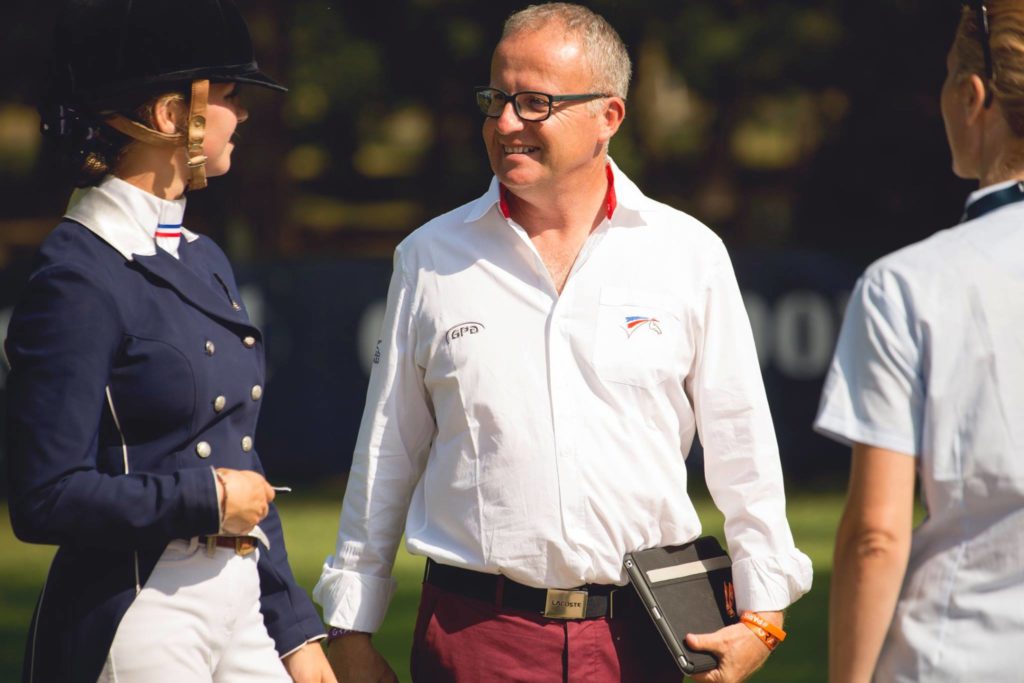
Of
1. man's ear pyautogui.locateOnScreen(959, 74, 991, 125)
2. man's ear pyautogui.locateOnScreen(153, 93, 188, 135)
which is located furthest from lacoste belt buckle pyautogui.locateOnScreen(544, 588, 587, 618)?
man's ear pyautogui.locateOnScreen(959, 74, 991, 125)

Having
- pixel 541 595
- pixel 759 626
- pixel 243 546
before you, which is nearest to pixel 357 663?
pixel 541 595

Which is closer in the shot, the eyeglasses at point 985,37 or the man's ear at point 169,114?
the eyeglasses at point 985,37

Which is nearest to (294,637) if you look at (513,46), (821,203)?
(513,46)

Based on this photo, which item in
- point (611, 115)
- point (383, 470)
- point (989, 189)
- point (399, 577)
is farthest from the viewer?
point (399, 577)

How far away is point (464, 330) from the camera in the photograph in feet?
13.0

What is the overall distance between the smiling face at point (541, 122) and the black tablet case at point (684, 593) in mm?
1013

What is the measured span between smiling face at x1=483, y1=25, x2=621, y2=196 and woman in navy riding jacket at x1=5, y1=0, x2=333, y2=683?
0.79 meters

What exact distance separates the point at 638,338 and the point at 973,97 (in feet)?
4.12

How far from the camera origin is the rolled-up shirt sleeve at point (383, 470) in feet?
13.2

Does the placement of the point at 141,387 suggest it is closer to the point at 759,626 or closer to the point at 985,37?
the point at 759,626

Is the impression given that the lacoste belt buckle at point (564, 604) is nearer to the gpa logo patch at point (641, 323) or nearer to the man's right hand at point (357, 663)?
the man's right hand at point (357, 663)

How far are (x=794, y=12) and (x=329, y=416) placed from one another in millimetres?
11470

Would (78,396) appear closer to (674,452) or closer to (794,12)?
(674,452)

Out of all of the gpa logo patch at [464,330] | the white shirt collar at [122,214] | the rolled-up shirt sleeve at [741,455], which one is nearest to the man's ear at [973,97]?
the rolled-up shirt sleeve at [741,455]
